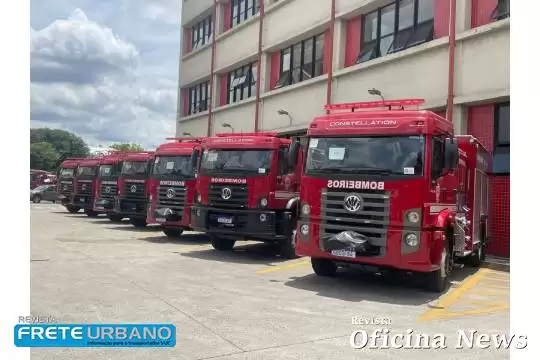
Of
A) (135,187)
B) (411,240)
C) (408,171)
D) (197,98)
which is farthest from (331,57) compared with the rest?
(197,98)

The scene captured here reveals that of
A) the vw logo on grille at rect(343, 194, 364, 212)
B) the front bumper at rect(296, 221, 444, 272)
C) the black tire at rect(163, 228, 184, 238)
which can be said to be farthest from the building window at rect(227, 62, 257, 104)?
the front bumper at rect(296, 221, 444, 272)

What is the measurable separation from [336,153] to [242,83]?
62.6 feet

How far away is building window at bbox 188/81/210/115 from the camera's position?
103 feet

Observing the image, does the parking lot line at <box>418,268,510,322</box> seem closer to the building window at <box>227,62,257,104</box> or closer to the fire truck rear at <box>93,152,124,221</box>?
the fire truck rear at <box>93,152,124,221</box>

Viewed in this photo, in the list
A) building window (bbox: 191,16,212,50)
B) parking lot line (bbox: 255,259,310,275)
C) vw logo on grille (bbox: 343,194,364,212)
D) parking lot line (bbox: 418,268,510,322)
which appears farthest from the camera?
building window (bbox: 191,16,212,50)

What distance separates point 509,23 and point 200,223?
909 cm

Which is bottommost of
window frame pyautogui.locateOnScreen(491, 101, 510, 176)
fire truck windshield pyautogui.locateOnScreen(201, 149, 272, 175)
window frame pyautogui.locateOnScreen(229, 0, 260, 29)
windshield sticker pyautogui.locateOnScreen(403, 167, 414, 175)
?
windshield sticker pyautogui.locateOnScreen(403, 167, 414, 175)

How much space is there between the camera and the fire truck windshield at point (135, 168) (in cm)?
1773

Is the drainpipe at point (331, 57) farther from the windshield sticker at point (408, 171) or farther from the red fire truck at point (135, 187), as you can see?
the windshield sticker at point (408, 171)

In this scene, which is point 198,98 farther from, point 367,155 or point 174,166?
point 367,155

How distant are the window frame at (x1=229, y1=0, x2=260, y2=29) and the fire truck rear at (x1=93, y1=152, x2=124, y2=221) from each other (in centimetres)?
1022

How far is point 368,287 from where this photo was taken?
8.83 metres

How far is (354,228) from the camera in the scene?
26.8 ft

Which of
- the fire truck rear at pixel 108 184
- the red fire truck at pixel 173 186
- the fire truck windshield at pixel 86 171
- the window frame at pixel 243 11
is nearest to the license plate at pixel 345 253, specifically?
the red fire truck at pixel 173 186
